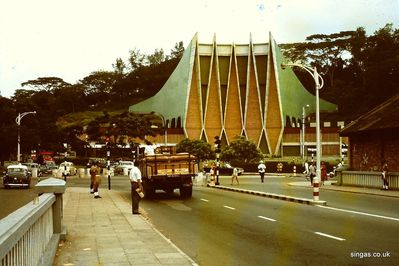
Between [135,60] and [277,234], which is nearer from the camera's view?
[277,234]

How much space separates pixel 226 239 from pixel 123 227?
3348 millimetres

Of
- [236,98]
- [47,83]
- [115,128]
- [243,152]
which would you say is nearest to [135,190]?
[115,128]

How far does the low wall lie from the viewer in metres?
32.4

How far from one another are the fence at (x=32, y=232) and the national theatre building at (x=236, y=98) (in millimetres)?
92222

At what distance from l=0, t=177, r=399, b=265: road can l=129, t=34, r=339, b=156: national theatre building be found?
81.1 meters

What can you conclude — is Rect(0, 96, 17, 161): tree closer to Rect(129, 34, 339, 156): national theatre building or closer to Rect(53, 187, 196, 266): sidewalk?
Rect(129, 34, 339, 156): national theatre building

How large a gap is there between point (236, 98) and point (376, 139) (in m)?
71.6

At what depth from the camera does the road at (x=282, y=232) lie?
10.9 meters

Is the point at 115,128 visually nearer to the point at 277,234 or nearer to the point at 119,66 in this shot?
the point at 277,234

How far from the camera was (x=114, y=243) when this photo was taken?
12656mm

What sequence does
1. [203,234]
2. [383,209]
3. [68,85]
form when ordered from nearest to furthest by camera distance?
1. [203,234]
2. [383,209]
3. [68,85]

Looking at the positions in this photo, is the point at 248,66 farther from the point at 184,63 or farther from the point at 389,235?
the point at 389,235

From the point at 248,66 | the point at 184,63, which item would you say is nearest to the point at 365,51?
the point at 248,66

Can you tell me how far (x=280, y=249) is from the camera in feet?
39.1
